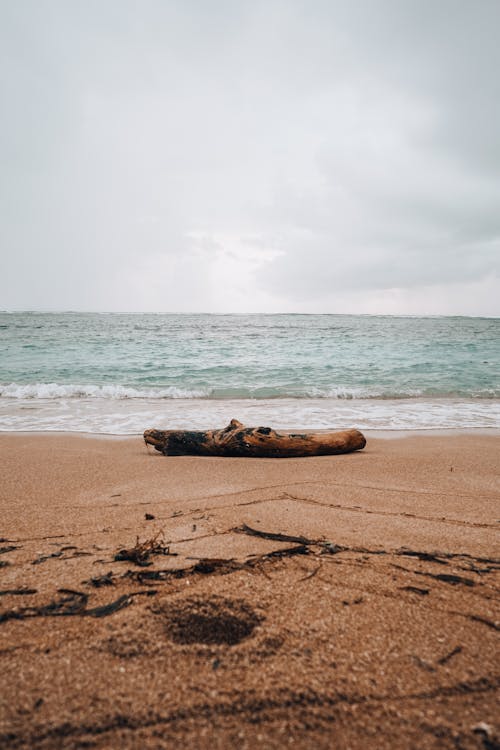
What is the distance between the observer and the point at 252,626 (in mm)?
1432

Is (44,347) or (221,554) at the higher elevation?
(44,347)

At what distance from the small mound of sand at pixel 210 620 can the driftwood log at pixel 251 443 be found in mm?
3304

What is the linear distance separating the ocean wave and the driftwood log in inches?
190

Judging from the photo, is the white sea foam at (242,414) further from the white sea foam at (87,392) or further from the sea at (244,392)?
the white sea foam at (87,392)

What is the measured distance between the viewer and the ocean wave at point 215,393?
10.0 m

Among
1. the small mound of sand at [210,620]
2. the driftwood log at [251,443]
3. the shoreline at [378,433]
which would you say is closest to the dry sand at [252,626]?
the small mound of sand at [210,620]

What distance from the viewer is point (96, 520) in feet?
8.63

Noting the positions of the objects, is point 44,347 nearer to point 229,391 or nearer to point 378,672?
point 229,391

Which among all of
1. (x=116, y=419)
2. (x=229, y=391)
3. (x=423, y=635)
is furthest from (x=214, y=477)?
(x=229, y=391)

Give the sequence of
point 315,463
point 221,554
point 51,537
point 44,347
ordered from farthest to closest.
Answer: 1. point 44,347
2. point 315,463
3. point 51,537
4. point 221,554

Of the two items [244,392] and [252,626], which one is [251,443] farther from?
[244,392]

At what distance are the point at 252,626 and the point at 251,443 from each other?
3.44 metres

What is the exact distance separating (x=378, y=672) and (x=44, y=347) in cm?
2253

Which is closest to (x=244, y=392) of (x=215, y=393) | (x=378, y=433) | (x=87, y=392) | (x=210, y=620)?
(x=215, y=393)
